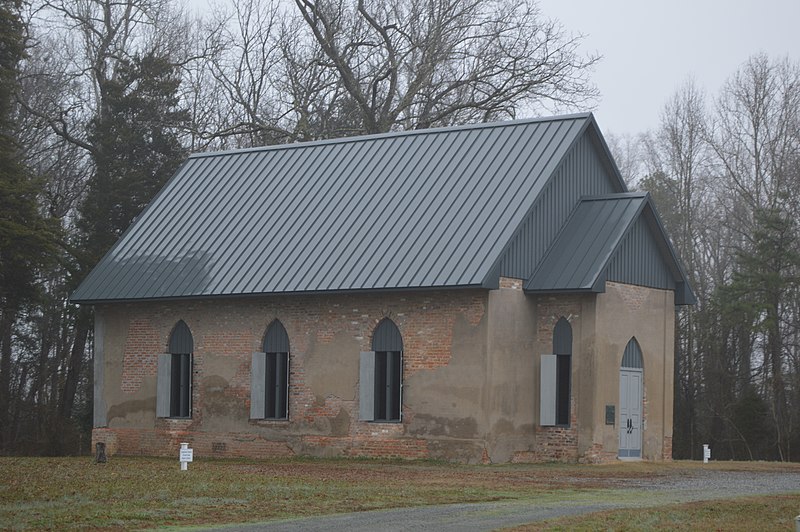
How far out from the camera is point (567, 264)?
30688 millimetres

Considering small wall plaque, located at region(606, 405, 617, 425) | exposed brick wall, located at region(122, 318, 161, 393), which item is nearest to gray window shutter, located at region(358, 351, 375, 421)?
small wall plaque, located at region(606, 405, 617, 425)

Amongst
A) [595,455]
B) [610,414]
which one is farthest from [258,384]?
[610,414]

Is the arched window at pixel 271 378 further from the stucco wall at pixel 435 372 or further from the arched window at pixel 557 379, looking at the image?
the arched window at pixel 557 379

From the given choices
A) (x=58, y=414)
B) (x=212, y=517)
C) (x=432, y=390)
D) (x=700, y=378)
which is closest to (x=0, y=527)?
(x=212, y=517)

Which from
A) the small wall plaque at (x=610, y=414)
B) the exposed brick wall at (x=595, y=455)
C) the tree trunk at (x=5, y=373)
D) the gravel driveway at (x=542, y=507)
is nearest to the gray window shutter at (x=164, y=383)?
the tree trunk at (x=5, y=373)

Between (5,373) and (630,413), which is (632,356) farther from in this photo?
(5,373)

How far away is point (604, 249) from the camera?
3070 centimetres

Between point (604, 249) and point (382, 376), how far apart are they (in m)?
5.81

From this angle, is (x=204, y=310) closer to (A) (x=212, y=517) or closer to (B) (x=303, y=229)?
(B) (x=303, y=229)

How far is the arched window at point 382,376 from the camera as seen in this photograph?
31188 millimetres

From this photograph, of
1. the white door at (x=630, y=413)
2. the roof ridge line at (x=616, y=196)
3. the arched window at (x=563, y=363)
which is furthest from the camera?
the roof ridge line at (x=616, y=196)

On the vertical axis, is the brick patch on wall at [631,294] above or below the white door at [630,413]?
above

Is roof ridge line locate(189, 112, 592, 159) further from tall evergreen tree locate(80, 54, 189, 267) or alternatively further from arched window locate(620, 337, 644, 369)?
tall evergreen tree locate(80, 54, 189, 267)

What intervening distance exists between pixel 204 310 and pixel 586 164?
1023cm
